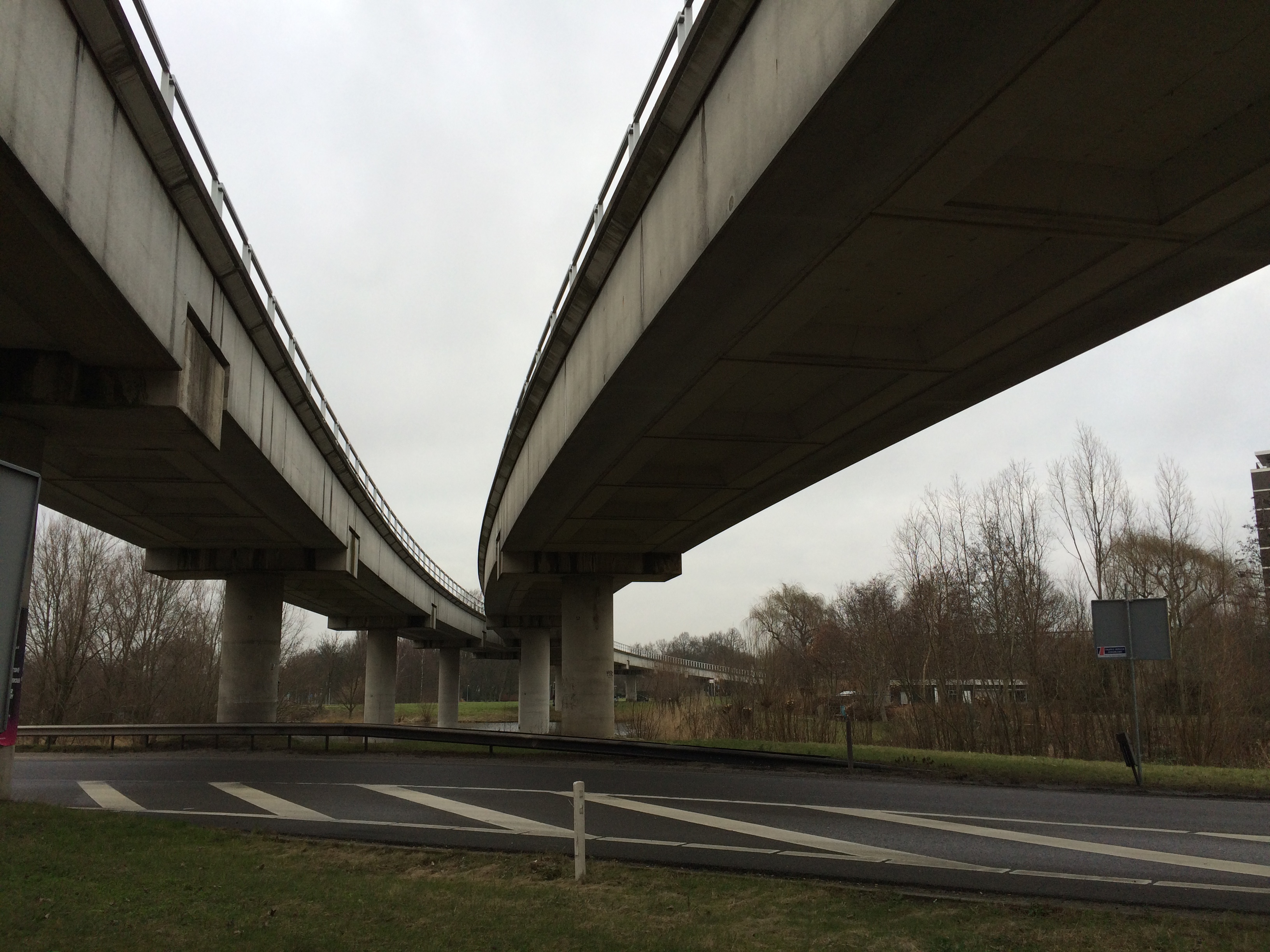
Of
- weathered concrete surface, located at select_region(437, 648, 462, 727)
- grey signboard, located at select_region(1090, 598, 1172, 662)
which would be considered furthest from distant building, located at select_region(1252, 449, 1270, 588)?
grey signboard, located at select_region(1090, 598, 1172, 662)

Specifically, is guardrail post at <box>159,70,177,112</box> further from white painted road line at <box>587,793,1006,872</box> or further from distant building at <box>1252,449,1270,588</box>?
distant building at <box>1252,449,1270,588</box>

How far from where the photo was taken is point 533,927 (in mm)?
6277

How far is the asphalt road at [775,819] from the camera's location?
8219 millimetres

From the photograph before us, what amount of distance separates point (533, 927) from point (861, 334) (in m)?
7.91

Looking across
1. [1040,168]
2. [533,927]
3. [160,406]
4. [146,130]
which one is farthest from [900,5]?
[160,406]

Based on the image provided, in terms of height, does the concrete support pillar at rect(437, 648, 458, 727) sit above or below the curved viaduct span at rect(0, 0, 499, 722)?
below

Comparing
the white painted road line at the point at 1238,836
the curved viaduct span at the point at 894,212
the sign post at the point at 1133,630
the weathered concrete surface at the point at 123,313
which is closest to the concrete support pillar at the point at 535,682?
the weathered concrete surface at the point at 123,313

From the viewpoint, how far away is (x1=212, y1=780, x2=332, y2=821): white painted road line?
1140cm

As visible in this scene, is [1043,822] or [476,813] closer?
[1043,822]

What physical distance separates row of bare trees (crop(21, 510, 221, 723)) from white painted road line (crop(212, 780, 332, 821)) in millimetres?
33005

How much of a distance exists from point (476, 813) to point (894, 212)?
8.48 meters

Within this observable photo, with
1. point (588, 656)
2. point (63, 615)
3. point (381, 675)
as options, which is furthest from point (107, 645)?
point (588, 656)

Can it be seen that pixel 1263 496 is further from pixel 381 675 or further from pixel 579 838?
pixel 579 838

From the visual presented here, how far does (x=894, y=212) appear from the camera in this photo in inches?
320
